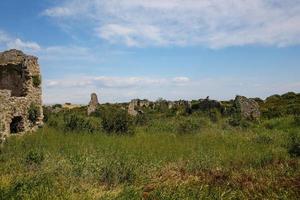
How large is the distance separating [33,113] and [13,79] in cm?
239

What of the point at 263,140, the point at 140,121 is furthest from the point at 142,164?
the point at 140,121

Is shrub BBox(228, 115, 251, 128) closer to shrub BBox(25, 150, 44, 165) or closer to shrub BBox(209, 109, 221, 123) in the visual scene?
shrub BBox(209, 109, 221, 123)

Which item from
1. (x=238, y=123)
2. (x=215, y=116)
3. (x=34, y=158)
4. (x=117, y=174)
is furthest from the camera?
(x=215, y=116)

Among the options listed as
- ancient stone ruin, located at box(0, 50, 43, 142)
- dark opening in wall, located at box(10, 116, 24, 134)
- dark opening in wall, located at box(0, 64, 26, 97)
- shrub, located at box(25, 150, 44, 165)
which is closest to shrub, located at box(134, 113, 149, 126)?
ancient stone ruin, located at box(0, 50, 43, 142)

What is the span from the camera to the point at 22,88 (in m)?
21.3

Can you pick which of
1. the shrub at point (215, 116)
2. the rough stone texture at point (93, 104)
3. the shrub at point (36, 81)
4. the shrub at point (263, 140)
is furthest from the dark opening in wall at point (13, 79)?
the rough stone texture at point (93, 104)

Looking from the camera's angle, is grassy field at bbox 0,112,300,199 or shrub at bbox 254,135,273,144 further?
shrub at bbox 254,135,273,144

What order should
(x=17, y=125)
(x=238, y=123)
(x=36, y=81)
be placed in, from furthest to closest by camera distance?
1. (x=238, y=123)
2. (x=36, y=81)
3. (x=17, y=125)

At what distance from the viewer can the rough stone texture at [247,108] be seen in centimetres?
3297

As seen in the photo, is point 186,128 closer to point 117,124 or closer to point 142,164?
point 117,124

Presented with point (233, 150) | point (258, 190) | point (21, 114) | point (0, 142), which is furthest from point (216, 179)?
point (21, 114)

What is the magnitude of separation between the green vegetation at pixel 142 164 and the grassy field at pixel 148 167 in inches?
1.0

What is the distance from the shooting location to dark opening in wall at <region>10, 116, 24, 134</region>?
20.2 m

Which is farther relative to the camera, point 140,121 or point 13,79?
point 140,121
